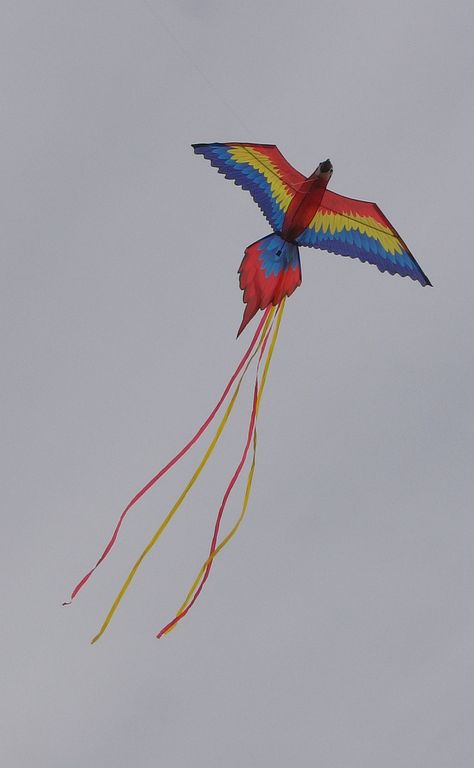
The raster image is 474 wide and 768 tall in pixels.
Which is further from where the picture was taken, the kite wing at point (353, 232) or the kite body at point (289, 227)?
the kite wing at point (353, 232)

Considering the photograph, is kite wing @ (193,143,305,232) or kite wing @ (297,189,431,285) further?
kite wing @ (297,189,431,285)

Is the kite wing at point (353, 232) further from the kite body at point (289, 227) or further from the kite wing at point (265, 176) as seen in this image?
the kite wing at point (265, 176)

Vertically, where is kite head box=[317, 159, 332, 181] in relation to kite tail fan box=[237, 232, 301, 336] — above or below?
above

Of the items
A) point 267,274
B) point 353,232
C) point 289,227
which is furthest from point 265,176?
point 353,232

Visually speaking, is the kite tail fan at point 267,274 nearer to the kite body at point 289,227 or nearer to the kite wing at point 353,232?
the kite body at point 289,227

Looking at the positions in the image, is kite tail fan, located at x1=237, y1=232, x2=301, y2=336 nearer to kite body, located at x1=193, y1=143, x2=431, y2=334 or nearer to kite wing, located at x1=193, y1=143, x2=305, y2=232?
kite body, located at x1=193, y1=143, x2=431, y2=334

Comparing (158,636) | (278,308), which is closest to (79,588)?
(158,636)

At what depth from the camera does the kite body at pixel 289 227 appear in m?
15.9

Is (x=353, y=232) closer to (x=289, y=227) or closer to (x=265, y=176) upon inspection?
(x=289, y=227)

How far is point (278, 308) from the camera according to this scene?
53.3 feet

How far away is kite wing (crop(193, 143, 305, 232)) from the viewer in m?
16.0

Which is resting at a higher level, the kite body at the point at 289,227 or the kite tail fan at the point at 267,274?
the kite body at the point at 289,227

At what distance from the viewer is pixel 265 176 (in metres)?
16.1

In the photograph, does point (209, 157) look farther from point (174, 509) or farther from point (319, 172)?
point (174, 509)
